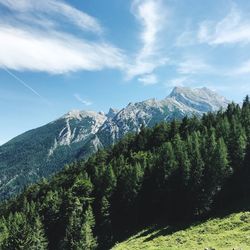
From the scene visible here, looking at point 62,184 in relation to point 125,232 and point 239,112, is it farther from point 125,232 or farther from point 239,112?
point 239,112

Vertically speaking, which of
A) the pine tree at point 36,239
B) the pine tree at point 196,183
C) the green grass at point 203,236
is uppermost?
the pine tree at point 196,183

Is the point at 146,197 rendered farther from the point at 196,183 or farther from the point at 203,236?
the point at 203,236

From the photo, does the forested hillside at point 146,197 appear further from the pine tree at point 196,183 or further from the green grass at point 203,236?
the green grass at point 203,236

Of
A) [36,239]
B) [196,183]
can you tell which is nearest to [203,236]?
[196,183]

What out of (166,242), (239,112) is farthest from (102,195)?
(239,112)

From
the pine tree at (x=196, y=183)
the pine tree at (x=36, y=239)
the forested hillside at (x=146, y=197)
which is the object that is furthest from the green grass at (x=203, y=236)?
the pine tree at (x=36, y=239)

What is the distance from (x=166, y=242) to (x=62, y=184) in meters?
79.6

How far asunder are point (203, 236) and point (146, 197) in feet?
107

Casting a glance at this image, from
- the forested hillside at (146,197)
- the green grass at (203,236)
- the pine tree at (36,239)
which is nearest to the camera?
the green grass at (203,236)

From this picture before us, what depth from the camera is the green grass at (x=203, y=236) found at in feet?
187

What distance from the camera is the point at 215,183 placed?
273 ft

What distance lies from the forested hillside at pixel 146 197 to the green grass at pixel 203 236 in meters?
7.00

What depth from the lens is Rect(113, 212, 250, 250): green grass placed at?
5697 cm

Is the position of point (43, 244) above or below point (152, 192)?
below
